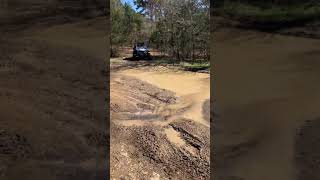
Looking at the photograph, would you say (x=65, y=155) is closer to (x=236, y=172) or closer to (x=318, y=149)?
(x=236, y=172)

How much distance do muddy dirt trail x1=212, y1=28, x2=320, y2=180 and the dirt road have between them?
90 centimetres

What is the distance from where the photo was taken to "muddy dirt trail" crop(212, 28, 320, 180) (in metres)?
3.39

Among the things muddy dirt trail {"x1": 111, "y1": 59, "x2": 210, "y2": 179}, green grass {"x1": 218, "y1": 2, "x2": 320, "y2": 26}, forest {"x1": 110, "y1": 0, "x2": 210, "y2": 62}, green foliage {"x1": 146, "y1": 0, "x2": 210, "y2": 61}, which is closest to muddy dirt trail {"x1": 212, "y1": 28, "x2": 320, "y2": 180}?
green grass {"x1": 218, "y1": 2, "x2": 320, "y2": 26}

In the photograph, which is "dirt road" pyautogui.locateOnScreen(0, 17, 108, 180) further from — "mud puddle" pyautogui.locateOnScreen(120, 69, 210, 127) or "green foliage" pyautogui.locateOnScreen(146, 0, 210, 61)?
"green foliage" pyautogui.locateOnScreen(146, 0, 210, 61)

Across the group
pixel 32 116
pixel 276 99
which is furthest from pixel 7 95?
pixel 276 99

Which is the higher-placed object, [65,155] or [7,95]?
[7,95]

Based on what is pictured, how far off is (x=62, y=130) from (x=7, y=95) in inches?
18.8

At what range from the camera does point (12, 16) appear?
132 inches

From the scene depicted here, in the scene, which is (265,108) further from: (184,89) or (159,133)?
(184,89)

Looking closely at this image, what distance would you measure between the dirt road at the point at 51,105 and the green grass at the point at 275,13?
3.54ft

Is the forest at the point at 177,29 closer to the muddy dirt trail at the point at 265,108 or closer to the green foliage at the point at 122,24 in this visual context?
the green foliage at the point at 122,24

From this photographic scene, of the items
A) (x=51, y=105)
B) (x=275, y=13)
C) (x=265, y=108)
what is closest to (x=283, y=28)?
(x=275, y=13)

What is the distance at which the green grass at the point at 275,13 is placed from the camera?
11.3ft

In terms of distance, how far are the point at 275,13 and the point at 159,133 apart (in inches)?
109
